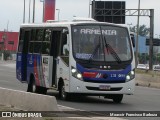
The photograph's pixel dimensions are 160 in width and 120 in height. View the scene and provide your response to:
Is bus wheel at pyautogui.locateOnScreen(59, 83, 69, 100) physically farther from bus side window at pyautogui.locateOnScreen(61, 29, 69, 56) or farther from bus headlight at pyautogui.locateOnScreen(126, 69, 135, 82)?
bus headlight at pyautogui.locateOnScreen(126, 69, 135, 82)

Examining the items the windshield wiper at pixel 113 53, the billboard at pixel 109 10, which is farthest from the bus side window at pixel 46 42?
the billboard at pixel 109 10

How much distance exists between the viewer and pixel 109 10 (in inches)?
2381

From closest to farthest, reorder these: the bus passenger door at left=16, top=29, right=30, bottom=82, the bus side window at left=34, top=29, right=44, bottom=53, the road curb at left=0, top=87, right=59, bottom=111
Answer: the road curb at left=0, top=87, right=59, bottom=111 < the bus side window at left=34, top=29, right=44, bottom=53 < the bus passenger door at left=16, top=29, right=30, bottom=82

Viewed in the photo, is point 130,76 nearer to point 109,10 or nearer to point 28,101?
point 28,101

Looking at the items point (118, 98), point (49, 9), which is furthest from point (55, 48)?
point (49, 9)

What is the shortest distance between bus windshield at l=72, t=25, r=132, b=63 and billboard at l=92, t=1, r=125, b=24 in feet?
130

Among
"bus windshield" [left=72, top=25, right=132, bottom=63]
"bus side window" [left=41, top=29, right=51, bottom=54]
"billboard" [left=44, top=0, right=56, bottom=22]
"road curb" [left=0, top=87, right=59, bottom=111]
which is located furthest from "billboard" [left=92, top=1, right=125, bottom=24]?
"road curb" [left=0, top=87, right=59, bottom=111]

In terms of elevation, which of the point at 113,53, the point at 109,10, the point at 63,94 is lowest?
the point at 63,94

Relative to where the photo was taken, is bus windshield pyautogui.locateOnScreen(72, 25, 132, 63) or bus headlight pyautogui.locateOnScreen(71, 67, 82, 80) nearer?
bus headlight pyautogui.locateOnScreen(71, 67, 82, 80)

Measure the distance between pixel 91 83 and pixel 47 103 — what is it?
236 inches

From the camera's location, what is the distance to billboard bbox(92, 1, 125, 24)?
6069cm

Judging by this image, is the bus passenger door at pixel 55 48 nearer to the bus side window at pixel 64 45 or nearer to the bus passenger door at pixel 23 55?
the bus side window at pixel 64 45

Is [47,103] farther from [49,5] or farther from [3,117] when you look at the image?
[49,5]

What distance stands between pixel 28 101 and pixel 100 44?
19.0ft
